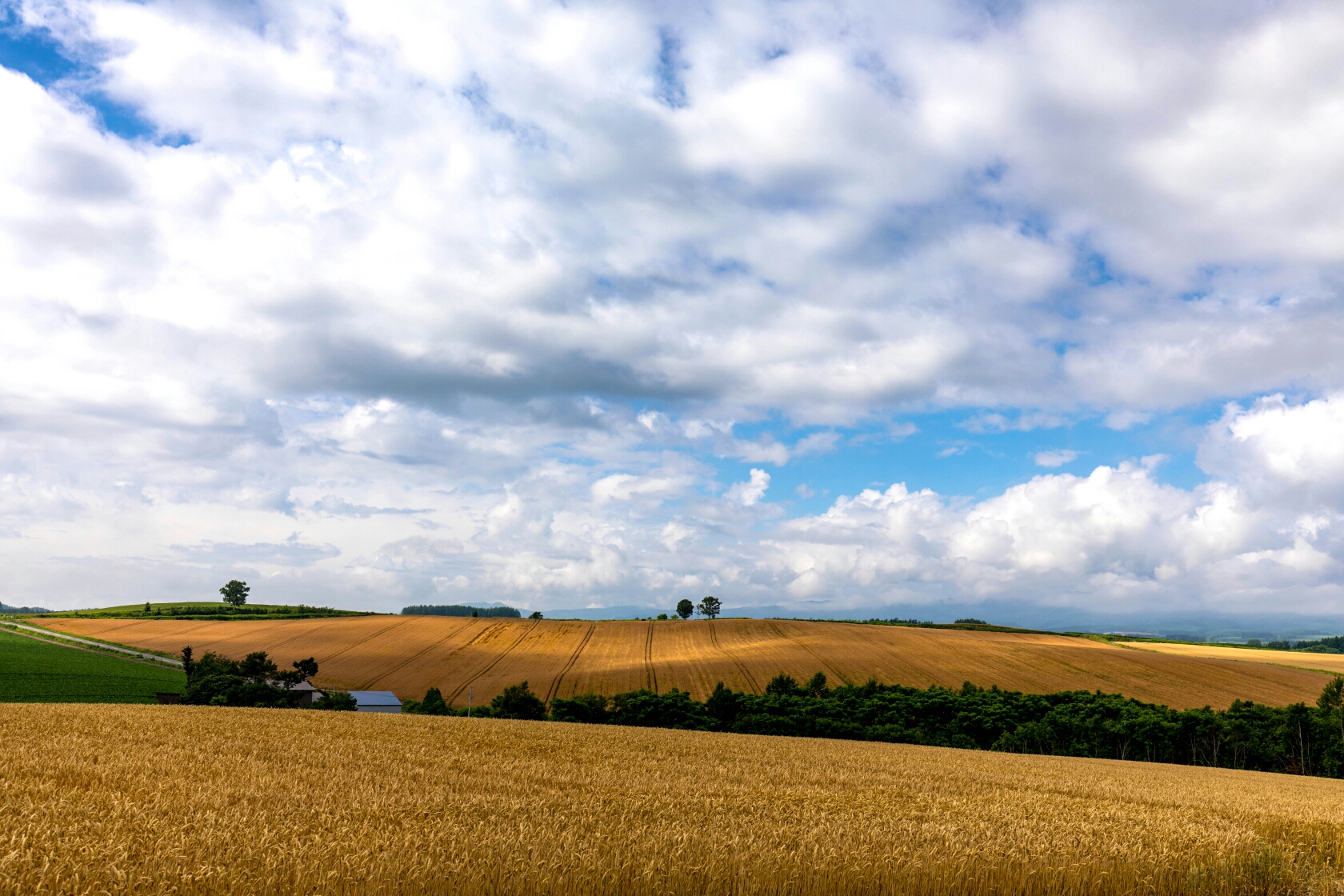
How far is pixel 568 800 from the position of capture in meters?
11.1

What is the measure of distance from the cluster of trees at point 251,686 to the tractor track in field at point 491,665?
39.5 feet

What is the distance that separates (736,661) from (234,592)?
153967 millimetres

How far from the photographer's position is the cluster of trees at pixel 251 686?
6950 cm

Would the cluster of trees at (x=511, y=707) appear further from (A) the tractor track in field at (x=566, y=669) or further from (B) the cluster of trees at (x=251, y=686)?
(B) the cluster of trees at (x=251, y=686)

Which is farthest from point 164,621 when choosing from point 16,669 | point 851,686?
point 851,686

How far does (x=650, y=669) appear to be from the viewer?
98.2m

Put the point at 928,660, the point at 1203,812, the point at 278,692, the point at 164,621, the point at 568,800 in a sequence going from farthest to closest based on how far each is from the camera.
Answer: the point at 164,621
the point at 928,660
the point at 278,692
the point at 1203,812
the point at 568,800

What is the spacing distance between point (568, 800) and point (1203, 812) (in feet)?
45.4

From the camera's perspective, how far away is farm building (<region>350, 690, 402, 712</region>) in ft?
266

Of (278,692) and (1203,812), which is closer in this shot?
(1203,812)

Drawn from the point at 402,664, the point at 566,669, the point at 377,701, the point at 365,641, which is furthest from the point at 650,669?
the point at 365,641

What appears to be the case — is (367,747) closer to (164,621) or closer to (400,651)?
(400,651)

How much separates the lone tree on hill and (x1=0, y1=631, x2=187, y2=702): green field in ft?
288

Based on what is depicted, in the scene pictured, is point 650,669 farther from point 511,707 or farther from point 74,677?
point 74,677
